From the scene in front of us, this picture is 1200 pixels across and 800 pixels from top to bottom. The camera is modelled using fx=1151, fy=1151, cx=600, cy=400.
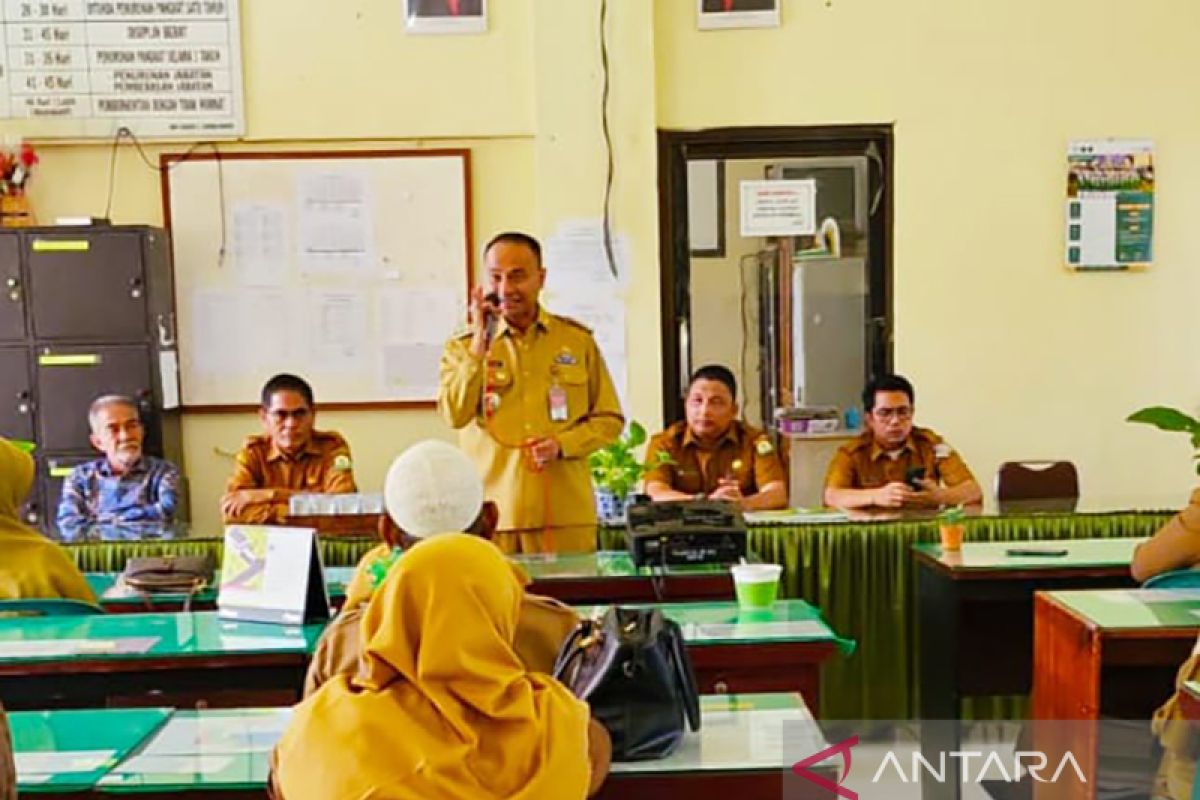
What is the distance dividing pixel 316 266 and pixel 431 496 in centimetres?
316

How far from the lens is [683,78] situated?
491 centimetres

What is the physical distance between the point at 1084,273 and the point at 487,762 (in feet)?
14.3

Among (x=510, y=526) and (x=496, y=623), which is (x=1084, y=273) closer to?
(x=510, y=526)

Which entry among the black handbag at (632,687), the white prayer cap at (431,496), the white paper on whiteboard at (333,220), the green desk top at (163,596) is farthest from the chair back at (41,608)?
the white paper on whiteboard at (333,220)

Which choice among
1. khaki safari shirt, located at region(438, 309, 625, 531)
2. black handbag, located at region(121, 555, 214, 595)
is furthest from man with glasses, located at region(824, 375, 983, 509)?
black handbag, located at region(121, 555, 214, 595)

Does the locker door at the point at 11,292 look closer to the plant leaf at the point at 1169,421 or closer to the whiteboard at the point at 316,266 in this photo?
the whiteboard at the point at 316,266

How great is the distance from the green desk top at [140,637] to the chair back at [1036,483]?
2.66m

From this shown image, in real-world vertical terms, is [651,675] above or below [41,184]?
below

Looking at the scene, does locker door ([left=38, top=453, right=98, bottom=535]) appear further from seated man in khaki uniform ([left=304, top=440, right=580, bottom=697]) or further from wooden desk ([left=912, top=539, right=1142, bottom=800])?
wooden desk ([left=912, top=539, right=1142, bottom=800])

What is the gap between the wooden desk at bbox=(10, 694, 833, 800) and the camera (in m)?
1.61

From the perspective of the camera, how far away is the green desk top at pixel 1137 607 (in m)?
2.27

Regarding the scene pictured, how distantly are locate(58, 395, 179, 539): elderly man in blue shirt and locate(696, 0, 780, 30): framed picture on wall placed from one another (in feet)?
9.22

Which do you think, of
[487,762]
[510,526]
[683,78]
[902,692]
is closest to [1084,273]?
[683,78]

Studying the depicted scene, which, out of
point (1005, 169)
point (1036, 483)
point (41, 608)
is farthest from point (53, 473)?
point (1005, 169)
